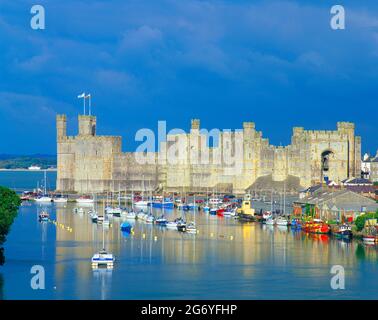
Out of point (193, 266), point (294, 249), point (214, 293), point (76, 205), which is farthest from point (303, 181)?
point (214, 293)

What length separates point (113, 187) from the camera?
280ft

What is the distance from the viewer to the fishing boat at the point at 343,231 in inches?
1974

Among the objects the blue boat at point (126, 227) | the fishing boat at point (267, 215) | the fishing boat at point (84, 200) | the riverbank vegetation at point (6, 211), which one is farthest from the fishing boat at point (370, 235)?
the fishing boat at point (84, 200)

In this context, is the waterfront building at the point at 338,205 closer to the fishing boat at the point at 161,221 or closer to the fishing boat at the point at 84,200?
the fishing boat at the point at 161,221

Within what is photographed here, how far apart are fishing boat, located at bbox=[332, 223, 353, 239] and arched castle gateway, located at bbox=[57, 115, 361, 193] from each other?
79.6 feet

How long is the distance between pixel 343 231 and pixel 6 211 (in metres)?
15.8

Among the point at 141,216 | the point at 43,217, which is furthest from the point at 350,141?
the point at 43,217

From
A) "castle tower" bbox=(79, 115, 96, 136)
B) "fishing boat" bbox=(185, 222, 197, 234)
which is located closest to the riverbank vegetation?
"fishing boat" bbox=(185, 222, 197, 234)

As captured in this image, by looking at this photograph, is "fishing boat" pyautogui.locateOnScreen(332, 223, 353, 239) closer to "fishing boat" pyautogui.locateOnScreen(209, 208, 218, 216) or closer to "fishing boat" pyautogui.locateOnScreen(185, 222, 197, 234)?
"fishing boat" pyautogui.locateOnScreen(185, 222, 197, 234)

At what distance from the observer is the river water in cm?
3522

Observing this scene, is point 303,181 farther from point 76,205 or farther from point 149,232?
point 149,232

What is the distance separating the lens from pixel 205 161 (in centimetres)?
8194
